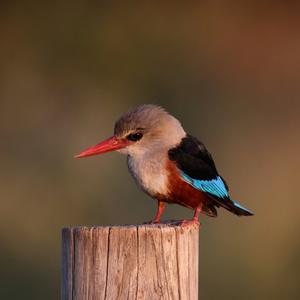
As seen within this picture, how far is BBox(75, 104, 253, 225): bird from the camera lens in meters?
5.03

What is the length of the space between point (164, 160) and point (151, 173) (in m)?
0.10

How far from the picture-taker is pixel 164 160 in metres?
5.06

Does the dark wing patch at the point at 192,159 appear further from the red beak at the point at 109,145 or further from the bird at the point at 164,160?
the red beak at the point at 109,145

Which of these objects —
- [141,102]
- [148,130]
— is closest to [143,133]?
[148,130]

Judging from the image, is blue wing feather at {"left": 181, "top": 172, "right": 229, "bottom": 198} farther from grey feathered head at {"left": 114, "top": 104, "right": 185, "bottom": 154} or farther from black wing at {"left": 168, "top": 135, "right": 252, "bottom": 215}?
grey feathered head at {"left": 114, "top": 104, "right": 185, "bottom": 154}

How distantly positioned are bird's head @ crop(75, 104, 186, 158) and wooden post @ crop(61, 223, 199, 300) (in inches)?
Answer: 57.7

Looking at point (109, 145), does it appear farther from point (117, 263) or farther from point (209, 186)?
point (117, 263)

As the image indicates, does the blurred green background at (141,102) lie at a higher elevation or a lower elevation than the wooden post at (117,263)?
higher

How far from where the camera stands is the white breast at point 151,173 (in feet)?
16.4

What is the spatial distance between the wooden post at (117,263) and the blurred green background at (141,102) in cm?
344

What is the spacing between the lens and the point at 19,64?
10.5 m

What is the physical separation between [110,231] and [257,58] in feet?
22.1

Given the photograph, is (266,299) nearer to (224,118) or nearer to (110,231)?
(224,118)

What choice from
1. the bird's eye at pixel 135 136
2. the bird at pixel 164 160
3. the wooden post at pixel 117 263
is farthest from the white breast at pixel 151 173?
the wooden post at pixel 117 263
